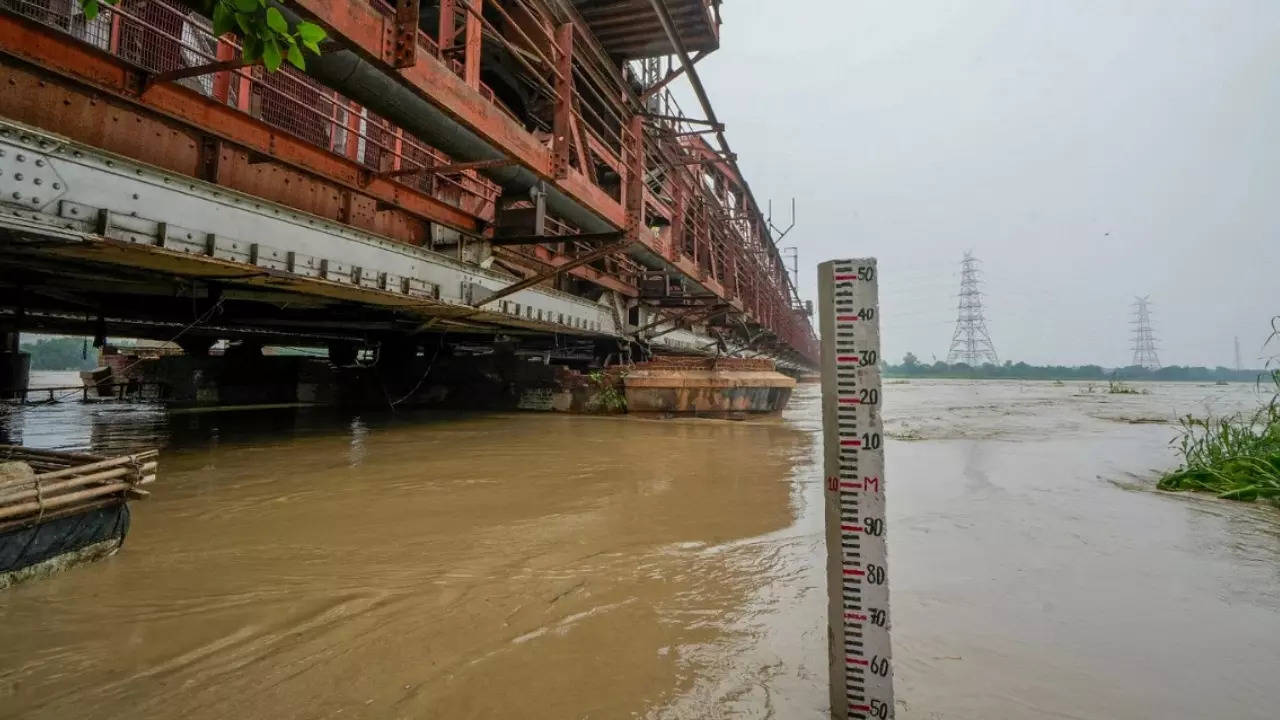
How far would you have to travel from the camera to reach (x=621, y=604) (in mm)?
2439

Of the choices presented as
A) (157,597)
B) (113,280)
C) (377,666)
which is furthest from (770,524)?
(113,280)

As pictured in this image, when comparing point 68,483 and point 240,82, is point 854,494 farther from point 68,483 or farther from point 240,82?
point 240,82

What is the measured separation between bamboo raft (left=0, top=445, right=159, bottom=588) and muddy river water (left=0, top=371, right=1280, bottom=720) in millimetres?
116

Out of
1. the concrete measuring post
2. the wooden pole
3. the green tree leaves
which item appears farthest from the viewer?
the wooden pole

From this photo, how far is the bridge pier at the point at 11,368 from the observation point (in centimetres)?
1359

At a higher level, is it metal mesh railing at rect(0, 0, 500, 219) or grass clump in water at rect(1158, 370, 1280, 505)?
metal mesh railing at rect(0, 0, 500, 219)

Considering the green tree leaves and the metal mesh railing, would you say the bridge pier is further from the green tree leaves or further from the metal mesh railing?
the green tree leaves

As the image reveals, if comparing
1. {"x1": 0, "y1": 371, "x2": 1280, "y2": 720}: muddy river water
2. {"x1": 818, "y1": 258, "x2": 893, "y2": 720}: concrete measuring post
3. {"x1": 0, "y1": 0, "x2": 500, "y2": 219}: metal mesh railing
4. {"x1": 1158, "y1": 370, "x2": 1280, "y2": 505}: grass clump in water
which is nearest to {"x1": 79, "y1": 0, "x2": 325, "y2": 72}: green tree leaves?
{"x1": 818, "y1": 258, "x2": 893, "y2": 720}: concrete measuring post

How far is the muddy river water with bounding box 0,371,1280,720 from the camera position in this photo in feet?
5.71

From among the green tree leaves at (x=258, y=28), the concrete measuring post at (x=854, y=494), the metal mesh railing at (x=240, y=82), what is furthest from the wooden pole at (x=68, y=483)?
the metal mesh railing at (x=240, y=82)

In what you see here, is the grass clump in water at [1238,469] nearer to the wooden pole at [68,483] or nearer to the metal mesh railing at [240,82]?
the wooden pole at [68,483]

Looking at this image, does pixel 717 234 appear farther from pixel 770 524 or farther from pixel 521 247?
pixel 770 524

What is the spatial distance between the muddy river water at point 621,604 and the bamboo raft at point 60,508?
0.12 meters

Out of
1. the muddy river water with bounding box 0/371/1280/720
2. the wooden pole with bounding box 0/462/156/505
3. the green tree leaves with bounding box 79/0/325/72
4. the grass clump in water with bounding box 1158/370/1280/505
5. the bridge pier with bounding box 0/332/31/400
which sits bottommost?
the muddy river water with bounding box 0/371/1280/720
